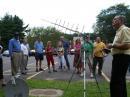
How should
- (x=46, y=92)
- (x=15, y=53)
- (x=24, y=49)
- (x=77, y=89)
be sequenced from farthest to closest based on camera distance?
(x=24, y=49), (x=15, y=53), (x=77, y=89), (x=46, y=92)

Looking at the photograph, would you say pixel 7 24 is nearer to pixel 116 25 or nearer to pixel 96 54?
pixel 96 54

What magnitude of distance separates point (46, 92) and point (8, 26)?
81371 mm

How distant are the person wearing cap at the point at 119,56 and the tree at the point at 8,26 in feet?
256

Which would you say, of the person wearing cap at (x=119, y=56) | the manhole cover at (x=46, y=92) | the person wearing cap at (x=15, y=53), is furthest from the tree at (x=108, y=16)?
the person wearing cap at (x=119, y=56)

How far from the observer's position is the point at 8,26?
302ft

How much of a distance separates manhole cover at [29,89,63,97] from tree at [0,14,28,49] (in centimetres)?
7428

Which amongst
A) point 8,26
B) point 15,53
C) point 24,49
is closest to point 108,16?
point 8,26

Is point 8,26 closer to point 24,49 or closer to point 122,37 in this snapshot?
point 24,49

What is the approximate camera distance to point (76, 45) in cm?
1959

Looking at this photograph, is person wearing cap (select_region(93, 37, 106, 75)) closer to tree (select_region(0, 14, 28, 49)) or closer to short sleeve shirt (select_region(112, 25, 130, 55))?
short sleeve shirt (select_region(112, 25, 130, 55))

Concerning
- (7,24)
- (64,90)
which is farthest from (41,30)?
(64,90)

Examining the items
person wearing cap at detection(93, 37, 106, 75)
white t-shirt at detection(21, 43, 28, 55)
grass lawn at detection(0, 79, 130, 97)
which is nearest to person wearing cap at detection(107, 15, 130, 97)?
grass lawn at detection(0, 79, 130, 97)

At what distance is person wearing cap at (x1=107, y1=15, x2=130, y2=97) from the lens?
8531 mm

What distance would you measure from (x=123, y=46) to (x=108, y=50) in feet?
2.04
